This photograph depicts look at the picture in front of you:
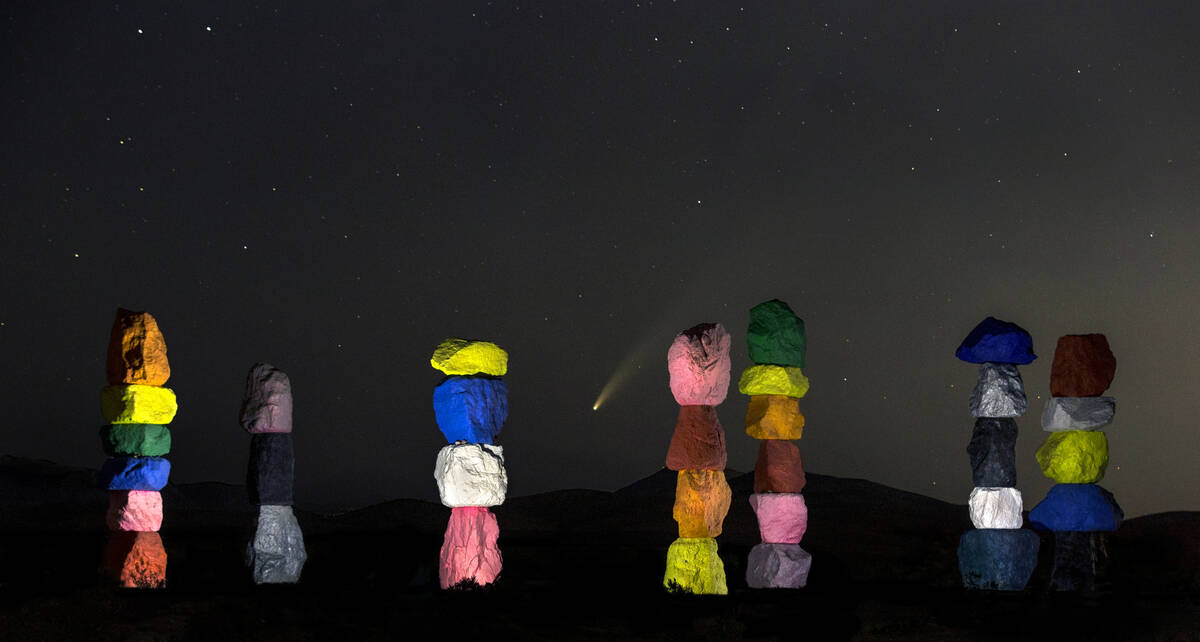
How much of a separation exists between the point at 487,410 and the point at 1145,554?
60.7ft

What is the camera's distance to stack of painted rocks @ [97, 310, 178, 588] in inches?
816

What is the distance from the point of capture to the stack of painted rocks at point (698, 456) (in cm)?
1847

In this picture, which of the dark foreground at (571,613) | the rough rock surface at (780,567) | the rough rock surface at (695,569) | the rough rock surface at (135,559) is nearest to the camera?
the dark foreground at (571,613)

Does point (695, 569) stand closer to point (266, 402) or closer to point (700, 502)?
point (700, 502)

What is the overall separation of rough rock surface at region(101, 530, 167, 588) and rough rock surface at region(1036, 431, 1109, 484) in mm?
14420

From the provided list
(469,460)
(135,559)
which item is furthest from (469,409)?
(135,559)

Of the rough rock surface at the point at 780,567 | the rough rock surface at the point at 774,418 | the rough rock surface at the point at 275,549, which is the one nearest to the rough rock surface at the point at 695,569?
the rough rock surface at the point at 780,567

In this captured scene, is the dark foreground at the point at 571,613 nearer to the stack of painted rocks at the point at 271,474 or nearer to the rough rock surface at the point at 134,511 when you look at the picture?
the stack of painted rocks at the point at 271,474

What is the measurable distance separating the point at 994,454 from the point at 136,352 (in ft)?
45.5

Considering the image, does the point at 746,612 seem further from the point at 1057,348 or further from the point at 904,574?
the point at 904,574

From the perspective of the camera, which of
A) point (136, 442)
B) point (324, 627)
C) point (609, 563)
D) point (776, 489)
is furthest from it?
point (609, 563)

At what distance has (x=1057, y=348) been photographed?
2050 cm

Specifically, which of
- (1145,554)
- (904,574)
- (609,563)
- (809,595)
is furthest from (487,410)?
(1145,554)

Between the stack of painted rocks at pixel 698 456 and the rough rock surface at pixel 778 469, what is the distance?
41.5 inches
